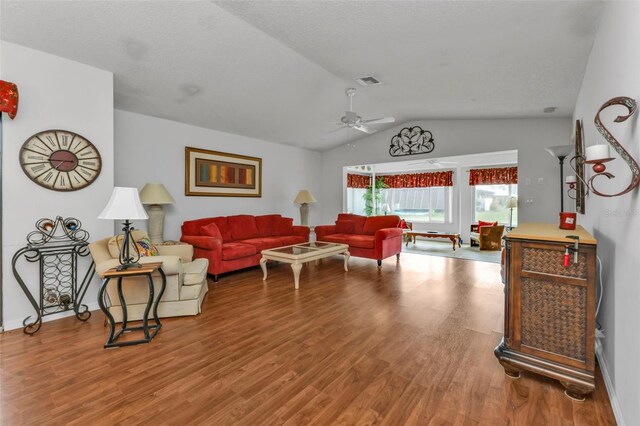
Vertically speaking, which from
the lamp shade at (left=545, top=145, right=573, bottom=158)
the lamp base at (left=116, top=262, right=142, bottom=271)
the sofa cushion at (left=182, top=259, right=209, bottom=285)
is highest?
the lamp shade at (left=545, top=145, right=573, bottom=158)

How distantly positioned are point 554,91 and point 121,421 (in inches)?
200

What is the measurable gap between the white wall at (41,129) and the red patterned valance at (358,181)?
6.86m

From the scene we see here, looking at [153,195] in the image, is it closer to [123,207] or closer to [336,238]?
[123,207]

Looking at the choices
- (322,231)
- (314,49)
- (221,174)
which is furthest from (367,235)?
(314,49)

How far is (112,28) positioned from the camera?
8.61ft

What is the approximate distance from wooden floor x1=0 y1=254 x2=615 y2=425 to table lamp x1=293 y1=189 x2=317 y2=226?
3.45 meters

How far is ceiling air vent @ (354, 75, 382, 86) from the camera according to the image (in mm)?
3851

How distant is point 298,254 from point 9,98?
3302 millimetres

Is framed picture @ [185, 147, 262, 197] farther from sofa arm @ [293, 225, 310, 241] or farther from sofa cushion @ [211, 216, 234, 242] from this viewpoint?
sofa arm @ [293, 225, 310, 241]

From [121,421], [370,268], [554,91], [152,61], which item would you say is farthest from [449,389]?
[152,61]

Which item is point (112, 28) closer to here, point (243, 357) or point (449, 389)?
point (243, 357)

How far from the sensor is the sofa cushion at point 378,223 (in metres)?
5.73

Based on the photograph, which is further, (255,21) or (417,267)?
(417,267)

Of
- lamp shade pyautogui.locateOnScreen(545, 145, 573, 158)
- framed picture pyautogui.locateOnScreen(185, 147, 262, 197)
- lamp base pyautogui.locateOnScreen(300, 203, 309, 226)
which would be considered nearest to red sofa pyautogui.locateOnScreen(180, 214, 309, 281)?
framed picture pyautogui.locateOnScreen(185, 147, 262, 197)
